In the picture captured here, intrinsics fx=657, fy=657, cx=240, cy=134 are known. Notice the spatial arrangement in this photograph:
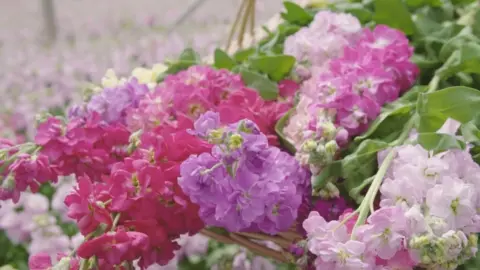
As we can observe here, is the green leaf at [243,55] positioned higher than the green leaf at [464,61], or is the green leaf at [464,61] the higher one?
the green leaf at [464,61]

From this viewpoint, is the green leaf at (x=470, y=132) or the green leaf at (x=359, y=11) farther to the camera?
the green leaf at (x=359, y=11)

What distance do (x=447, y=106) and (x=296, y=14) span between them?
306mm

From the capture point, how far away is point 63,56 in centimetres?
151

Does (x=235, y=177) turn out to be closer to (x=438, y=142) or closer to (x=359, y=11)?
(x=438, y=142)

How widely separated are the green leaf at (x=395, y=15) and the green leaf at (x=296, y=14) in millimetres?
87

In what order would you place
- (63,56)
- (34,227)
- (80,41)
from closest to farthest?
(34,227)
(63,56)
(80,41)

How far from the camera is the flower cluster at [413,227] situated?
1.29ft

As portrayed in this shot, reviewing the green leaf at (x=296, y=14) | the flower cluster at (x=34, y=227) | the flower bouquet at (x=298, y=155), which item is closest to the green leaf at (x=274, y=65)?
the flower bouquet at (x=298, y=155)

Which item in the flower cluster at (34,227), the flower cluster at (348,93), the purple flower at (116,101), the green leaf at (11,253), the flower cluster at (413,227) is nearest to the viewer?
the flower cluster at (413,227)

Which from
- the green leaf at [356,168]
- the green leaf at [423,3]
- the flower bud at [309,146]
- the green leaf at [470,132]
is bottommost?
the green leaf at [356,168]

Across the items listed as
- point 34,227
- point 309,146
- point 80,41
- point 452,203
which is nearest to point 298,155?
point 309,146

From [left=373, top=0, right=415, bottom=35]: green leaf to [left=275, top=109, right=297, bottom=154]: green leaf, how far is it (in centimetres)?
19

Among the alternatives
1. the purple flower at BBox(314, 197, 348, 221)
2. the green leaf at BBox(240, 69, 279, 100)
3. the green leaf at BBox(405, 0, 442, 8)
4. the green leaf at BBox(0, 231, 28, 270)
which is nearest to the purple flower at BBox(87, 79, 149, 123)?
the green leaf at BBox(240, 69, 279, 100)

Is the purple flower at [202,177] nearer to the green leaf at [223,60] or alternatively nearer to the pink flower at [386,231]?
the pink flower at [386,231]
